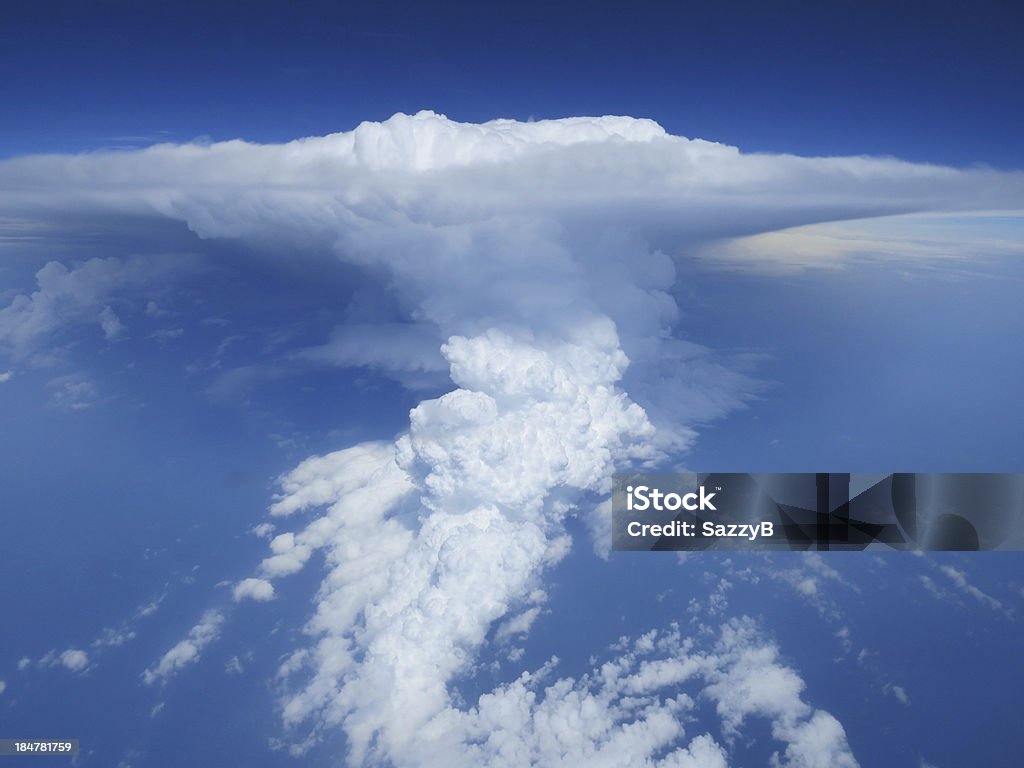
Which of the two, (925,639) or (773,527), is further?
(925,639)

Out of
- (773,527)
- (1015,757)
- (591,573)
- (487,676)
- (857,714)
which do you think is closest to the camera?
(773,527)

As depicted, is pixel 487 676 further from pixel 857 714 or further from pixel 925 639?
pixel 925 639

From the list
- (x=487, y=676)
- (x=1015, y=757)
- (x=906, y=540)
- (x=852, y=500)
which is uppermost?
(x=852, y=500)

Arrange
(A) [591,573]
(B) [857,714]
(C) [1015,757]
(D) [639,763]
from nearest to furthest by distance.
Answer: (D) [639,763], (C) [1015,757], (B) [857,714], (A) [591,573]

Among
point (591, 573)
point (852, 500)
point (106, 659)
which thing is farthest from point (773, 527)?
point (106, 659)

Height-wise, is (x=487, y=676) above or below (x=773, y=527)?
below

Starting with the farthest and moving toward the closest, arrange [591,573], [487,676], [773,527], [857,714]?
[591,573], [487,676], [857,714], [773,527]

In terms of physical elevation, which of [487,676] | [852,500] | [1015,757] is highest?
[852,500]

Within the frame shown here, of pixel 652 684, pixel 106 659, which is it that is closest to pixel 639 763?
pixel 652 684

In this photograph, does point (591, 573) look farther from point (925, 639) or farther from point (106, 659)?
point (106, 659)
